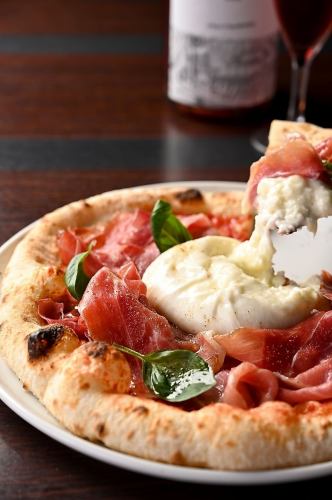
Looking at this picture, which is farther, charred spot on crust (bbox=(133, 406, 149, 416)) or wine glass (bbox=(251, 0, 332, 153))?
wine glass (bbox=(251, 0, 332, 153))

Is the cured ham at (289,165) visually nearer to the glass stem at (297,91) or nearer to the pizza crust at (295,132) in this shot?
the pizza crust at (295,132)

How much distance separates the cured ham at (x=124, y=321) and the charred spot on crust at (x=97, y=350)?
128mm

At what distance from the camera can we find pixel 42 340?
2.19 m

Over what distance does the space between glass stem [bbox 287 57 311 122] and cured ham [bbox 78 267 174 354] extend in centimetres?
198

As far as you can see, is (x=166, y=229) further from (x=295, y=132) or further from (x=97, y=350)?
(x=97, y=350)

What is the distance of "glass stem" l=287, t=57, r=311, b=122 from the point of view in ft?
13.1

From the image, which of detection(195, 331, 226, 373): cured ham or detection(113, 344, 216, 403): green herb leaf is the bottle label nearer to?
detection(195, 331, 226, 373): cured ham

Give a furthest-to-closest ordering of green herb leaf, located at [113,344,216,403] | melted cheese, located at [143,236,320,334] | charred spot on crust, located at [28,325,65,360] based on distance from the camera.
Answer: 1. melted cheese, located at [143,236,320,334]
2. charred spot on crust, located at [28,325,65,360]
3. green herb leaf, located at [113,344,216,403]

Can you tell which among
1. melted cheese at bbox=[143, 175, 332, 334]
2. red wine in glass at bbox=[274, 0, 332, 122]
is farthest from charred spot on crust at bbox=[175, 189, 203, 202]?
red wine in glass at bbox=[274, 0, 332, 122]

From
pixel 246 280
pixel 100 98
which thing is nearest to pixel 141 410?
pixel 246 280

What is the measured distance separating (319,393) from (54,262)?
100cm

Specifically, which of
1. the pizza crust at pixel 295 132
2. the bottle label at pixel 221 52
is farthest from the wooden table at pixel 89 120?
the pizza crust at pixel 295 132

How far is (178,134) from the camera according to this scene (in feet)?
13.6

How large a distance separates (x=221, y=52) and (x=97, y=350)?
2276 mm
